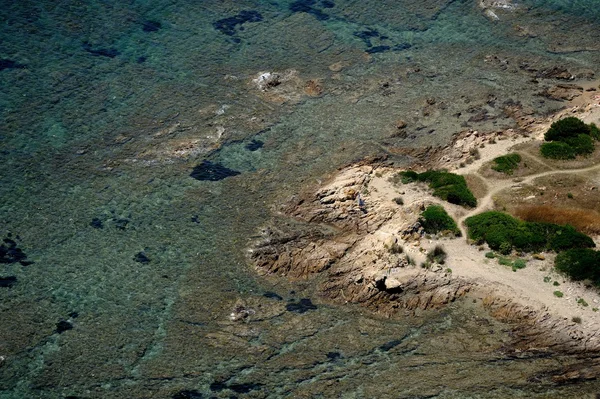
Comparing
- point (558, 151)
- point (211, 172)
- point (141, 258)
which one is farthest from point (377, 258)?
point (558, 151)

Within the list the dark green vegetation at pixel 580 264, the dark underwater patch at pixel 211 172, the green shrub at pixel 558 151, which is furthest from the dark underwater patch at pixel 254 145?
the dark green vegetation at pixel 580 264

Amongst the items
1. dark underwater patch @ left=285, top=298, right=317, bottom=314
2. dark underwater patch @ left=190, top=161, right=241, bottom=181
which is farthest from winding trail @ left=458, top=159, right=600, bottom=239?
dark underwater patch @ left=190, top=161, right=241, bottom=181

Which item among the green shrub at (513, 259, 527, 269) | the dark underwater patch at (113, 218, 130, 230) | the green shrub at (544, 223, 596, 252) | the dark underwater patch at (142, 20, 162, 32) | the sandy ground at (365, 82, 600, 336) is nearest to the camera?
the sandy ground at (365, 82, 600, 336)

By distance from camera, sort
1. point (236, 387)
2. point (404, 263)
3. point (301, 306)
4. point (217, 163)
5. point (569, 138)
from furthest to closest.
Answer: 1. point (569, 138)
2. point (217, 163)
3. point (404, 263)
4. point (301, 306)
5. point (236, 387)

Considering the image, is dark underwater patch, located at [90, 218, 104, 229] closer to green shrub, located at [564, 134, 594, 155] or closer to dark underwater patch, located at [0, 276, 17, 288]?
dark underwater patch, located at [0, 276, 17, 288]

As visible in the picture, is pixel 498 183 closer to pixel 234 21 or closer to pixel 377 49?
pixel 377 49

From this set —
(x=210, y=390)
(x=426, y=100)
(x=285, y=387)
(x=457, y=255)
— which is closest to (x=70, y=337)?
(x=210, y=390)
